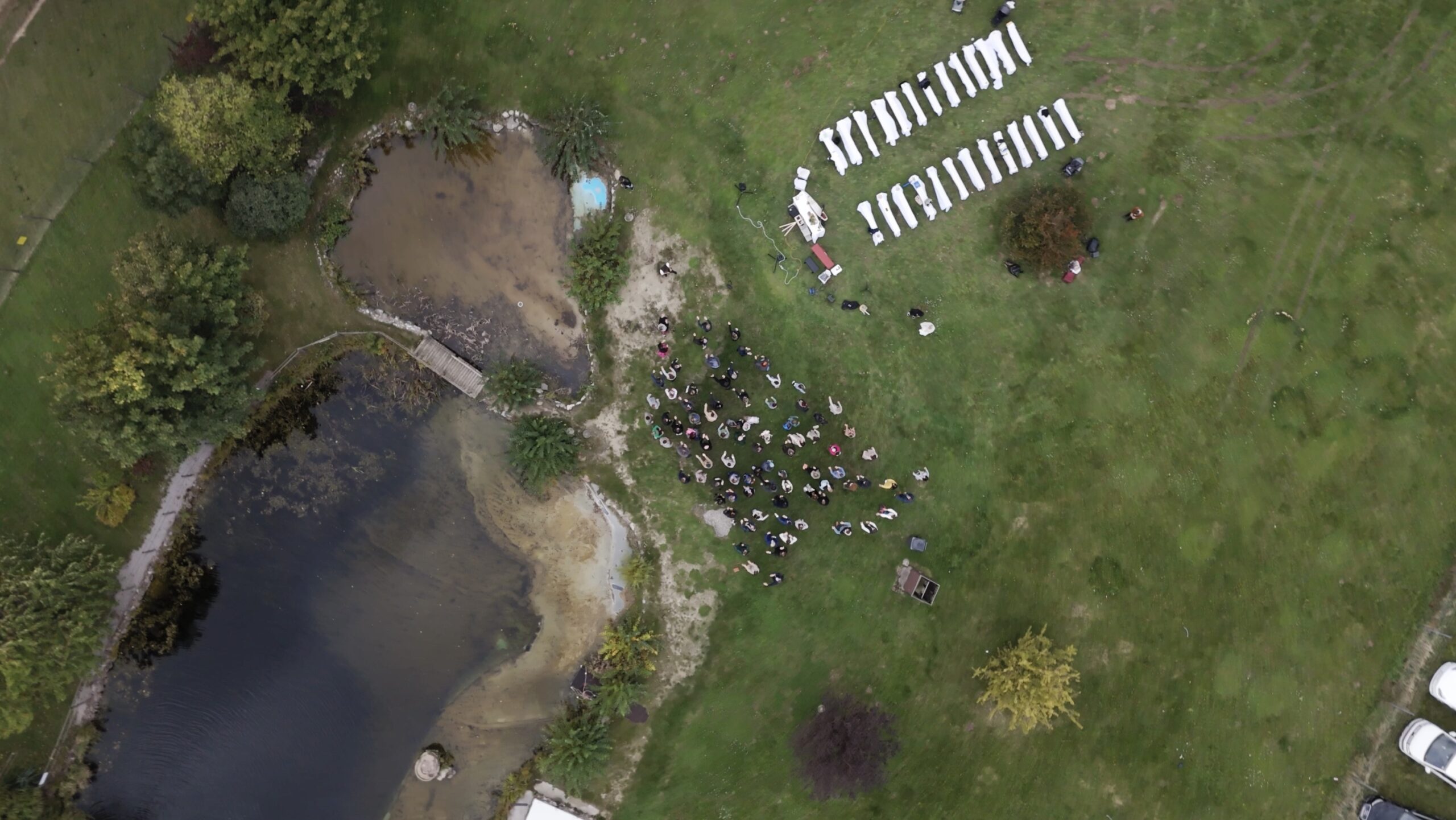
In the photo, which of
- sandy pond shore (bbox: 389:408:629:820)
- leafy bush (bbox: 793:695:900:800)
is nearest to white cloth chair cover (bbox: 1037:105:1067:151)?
sandy pond shore (bbox: 389:408:629:820)

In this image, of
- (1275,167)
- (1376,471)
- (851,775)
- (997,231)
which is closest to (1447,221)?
(1275,167)

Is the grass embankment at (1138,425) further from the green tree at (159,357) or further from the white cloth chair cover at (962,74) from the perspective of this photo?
the green tree at (159,357)

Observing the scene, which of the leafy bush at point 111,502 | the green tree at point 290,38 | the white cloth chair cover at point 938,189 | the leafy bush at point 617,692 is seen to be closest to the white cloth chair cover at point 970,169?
the white cloth chair cover at point 938,189

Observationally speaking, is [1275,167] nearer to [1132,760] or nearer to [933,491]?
[933,491]

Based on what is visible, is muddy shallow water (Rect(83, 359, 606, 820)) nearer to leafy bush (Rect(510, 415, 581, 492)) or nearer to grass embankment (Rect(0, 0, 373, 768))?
leafy bush (Rect(510, 415, 581, 492))

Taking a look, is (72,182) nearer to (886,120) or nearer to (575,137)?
(575,137)

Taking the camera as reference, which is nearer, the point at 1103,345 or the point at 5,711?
the point at 5,711
